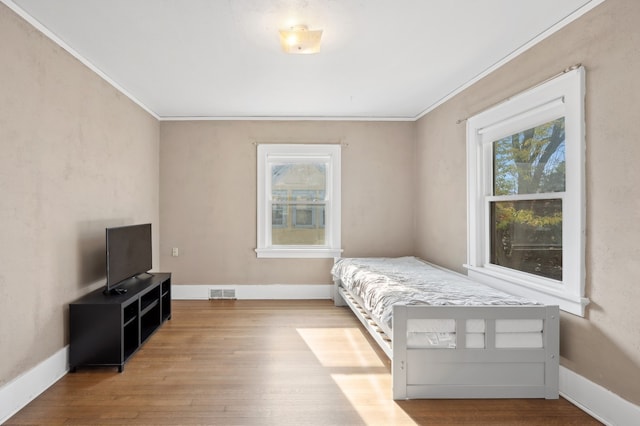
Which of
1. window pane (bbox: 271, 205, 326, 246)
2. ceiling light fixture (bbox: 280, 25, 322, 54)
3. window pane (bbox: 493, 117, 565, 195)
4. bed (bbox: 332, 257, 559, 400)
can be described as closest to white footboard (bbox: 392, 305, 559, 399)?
bed (bbox: 332, 257, 559, 400)

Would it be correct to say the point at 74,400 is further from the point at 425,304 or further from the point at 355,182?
the point at 355,182

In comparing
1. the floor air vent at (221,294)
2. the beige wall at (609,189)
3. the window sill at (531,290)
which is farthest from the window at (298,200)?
the beige wall at (609,189)

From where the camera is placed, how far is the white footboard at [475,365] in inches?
88.7

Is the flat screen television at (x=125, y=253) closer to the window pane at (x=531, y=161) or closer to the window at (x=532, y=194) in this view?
the window at (x=532, y=194)

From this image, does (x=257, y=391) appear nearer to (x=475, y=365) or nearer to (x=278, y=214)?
(x=475, y=365)

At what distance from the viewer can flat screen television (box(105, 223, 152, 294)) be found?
296cm

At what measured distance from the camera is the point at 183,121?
4.73 metres

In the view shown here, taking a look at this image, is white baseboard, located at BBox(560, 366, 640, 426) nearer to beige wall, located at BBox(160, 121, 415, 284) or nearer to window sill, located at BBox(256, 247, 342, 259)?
beige wall, located at BBox(160, 121, 415, 284)

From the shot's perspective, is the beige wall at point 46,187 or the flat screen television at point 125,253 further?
the flat screen television at point 125,253

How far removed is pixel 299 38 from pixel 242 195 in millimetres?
2709

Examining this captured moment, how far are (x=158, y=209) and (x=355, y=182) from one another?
268cm

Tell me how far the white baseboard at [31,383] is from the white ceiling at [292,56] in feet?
7.57

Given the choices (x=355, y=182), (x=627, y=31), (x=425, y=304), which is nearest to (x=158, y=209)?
(x=355, y=182)

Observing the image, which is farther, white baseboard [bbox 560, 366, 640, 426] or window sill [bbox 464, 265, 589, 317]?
window sill [bbox 464, 265, 589, 317]
